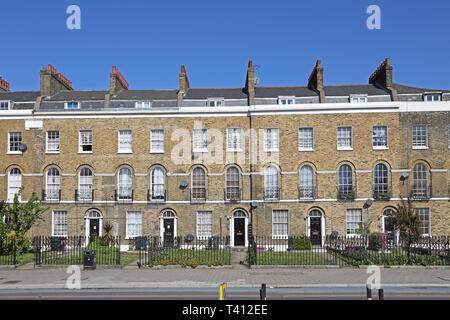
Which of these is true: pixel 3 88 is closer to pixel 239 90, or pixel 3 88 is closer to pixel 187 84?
pixel 187 84

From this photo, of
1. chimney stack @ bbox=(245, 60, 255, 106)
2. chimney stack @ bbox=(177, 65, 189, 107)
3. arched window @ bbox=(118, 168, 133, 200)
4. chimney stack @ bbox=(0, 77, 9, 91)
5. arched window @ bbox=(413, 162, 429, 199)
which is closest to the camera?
arched window @ bbox=(413, 162, 429, 199)

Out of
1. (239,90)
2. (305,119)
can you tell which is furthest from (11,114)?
(305,119)

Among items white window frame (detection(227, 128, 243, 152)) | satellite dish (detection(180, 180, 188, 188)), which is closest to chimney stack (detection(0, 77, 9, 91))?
satellite dish (detection(180, 180, 188, 188))

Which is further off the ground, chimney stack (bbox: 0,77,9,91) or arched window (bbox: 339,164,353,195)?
chimney stack (bbox: 0,77,9,91)

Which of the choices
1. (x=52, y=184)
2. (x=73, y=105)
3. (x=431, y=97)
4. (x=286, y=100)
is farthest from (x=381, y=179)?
(x=52, y=184)

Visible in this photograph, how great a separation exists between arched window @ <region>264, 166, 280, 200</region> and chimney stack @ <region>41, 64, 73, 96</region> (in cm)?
1875

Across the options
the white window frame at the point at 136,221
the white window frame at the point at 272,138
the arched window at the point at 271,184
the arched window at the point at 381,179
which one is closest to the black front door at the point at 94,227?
A: the white window frame at the point at 136,221

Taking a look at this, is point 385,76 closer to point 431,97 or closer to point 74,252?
point 431,97

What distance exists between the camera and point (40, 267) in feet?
63.0

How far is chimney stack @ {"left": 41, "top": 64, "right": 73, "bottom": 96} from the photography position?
1254 inches

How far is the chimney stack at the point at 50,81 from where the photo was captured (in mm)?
31844

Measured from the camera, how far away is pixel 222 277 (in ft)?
53.9

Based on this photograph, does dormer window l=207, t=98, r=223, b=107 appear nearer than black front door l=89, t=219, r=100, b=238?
No

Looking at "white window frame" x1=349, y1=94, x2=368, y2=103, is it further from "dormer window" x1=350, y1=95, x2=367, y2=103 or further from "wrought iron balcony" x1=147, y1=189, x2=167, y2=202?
"wrought iron balcony" x1=147, y1=189, x2=167, y2=202
